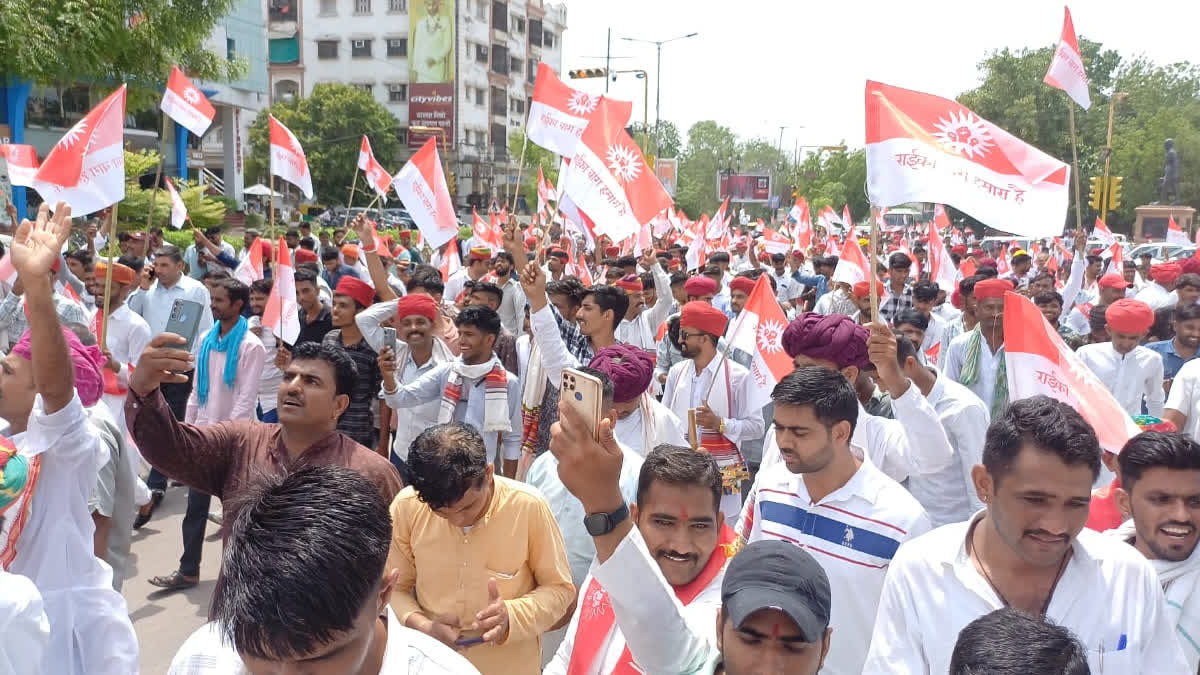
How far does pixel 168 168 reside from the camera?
36562 millimetres

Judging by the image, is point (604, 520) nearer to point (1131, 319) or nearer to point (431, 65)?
point (1131, 319)

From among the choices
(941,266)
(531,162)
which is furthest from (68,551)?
(531,162)

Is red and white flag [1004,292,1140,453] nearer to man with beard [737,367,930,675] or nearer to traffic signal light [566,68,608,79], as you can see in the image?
man with beard [737,367,930,675]

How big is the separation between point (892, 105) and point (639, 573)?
2830mm

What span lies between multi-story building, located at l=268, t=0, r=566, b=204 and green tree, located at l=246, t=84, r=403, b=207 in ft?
24.8

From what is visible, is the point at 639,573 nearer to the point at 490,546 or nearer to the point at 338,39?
the point at 490,546

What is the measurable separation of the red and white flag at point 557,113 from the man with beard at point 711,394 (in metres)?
3.35

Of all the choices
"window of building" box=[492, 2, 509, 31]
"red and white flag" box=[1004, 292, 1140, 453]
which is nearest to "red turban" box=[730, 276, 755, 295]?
"red and white flag" box=[1004, 292, 1140, 453]

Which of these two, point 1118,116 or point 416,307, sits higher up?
point 1118,116

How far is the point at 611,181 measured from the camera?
6.93 metres

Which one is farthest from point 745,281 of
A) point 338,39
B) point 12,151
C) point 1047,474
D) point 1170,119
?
point 338,39

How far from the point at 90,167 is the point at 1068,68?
7249mm

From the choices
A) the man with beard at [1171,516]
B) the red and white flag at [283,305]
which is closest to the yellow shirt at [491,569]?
the man with beard at [1171,516]

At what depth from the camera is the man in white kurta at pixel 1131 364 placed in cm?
611
